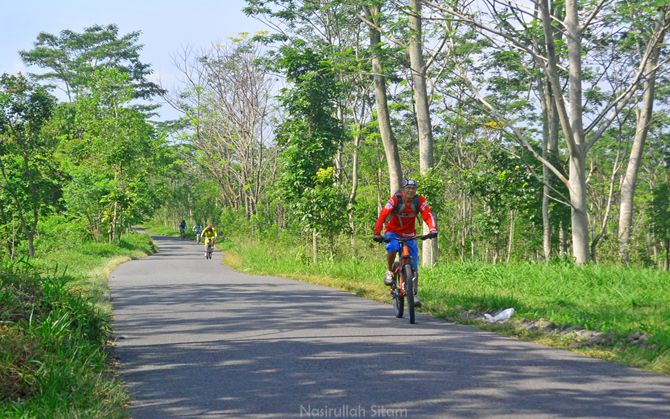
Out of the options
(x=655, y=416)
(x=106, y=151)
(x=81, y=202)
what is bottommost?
(x=655, y=416)

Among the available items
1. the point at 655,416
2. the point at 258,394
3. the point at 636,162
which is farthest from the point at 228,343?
the point at 636,162

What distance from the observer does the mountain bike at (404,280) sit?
1005 centimetres

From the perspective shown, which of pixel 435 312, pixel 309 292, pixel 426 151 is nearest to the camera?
pixel 435 312

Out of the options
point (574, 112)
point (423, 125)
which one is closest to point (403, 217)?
point (574, 112)

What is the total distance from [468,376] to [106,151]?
35993 millimetres

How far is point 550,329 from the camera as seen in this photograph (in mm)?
9188

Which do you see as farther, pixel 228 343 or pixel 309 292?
pixel 309 292

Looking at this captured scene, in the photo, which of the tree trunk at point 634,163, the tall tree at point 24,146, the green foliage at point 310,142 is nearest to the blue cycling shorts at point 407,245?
the green foliage at point 310,142

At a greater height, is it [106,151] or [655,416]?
[106,151]

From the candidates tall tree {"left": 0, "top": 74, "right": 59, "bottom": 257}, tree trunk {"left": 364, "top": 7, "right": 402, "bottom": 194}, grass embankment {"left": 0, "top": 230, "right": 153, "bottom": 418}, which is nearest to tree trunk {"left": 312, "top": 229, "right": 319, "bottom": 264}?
tree trunk {"left": 364, "top": 7, "right": 402, "bottom": 194}

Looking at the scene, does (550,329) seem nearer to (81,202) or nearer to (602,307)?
(602,307)

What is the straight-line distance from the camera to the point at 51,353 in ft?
21.3

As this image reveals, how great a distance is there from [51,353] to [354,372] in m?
2.64

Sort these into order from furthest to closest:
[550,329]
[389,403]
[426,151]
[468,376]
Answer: [426,151] < [550,329] < [468,376] < [389,403]
